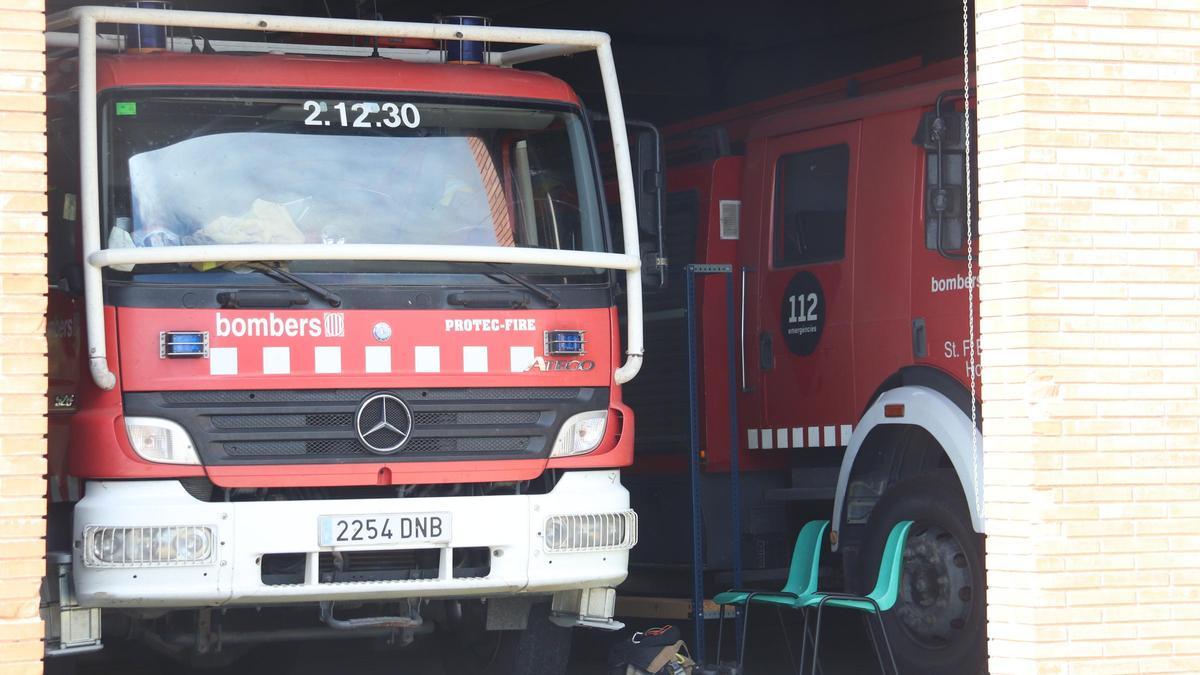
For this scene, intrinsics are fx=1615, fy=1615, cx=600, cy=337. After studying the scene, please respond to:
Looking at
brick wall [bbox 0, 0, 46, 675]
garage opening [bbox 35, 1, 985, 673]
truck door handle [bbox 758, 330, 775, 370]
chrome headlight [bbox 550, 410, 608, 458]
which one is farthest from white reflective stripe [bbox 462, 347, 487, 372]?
truck door handle [bbox 758, 330, 775, 370]

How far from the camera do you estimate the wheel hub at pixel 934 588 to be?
7.41 m

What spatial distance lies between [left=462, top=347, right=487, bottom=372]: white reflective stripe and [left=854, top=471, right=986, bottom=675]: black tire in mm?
2378

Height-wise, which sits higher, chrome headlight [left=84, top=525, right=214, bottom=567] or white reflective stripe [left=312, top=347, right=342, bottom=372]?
white reflective stripe [left=312, top=347, right=342, bottom=372]

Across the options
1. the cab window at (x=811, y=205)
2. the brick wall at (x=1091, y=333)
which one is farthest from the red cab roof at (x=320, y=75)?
the brick wall at (x=1091, y=333)

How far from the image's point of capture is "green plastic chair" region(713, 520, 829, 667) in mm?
7637

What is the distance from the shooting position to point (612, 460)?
21.7 ft

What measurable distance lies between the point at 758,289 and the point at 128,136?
12.2ft

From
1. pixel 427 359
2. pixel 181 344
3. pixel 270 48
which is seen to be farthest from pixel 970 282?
pixel 181 344

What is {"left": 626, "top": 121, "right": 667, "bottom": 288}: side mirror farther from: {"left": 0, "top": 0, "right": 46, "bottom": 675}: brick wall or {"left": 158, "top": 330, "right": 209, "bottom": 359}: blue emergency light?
{"left": 0, "top": 0, "right": 46, "bottom": 675}: brick wall

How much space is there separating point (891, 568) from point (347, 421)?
2657 millimetres

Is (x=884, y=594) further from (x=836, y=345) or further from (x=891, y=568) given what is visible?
(x=836, y=345)

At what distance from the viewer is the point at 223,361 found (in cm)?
610

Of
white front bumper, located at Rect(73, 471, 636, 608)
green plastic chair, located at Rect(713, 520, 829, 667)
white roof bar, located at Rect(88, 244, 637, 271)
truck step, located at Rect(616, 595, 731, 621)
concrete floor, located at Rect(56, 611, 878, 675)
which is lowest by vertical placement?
concrete floor, located at Rect(56, 611, 878, 675)

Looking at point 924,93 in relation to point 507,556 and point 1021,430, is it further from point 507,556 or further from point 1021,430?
point 507,556
